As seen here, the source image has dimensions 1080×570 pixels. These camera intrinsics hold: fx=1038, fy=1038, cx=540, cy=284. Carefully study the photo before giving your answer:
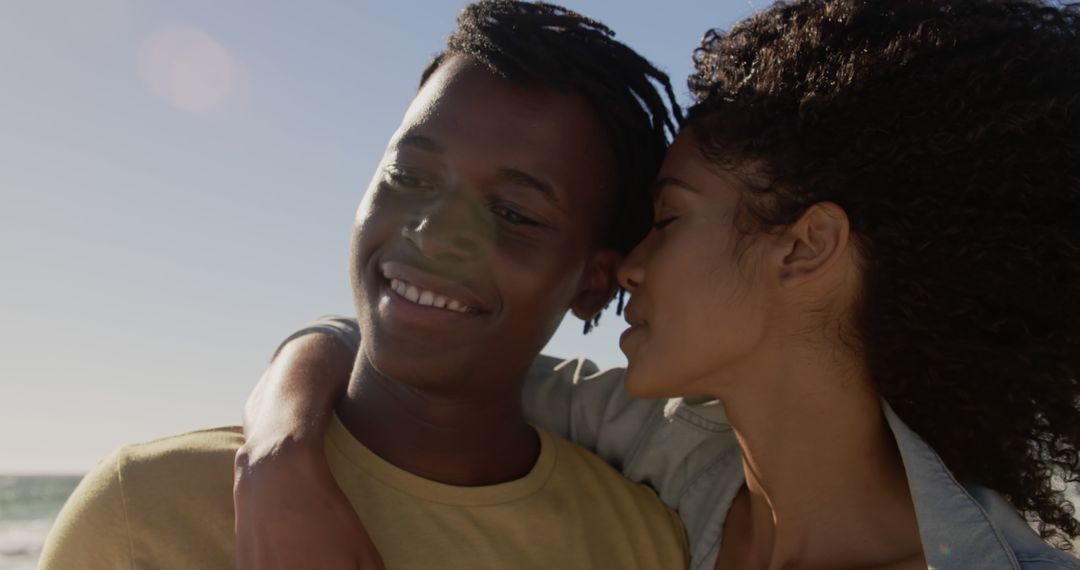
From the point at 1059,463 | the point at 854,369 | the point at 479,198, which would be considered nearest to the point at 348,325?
the point at 479,198

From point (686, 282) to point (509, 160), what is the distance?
21.1 inches

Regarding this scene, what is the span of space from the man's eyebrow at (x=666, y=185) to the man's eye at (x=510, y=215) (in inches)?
15.6

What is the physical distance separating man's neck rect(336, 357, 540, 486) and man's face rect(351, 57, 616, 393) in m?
0.06

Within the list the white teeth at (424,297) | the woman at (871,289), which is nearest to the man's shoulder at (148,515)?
the woman at (871,289)

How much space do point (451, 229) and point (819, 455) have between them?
108cm

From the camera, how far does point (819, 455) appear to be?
2.57m

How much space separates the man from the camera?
2.21 metres

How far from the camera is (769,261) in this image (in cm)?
249

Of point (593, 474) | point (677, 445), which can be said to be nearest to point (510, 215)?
point (593, 474)

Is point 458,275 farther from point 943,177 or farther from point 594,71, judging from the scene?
point 943,177

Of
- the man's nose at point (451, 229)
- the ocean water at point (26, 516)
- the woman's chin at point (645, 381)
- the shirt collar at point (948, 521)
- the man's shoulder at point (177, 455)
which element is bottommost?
the ocean water at point (26, 516)

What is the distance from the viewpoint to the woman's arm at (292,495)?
6.39 feet

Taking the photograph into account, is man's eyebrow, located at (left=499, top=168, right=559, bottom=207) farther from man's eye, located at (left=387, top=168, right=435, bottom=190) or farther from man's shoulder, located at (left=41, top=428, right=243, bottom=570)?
man's shoulder, located at (left=41, top=428, right=243, bottom=570)

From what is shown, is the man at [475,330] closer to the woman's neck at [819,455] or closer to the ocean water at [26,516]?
the woman's neck at [819,455]
